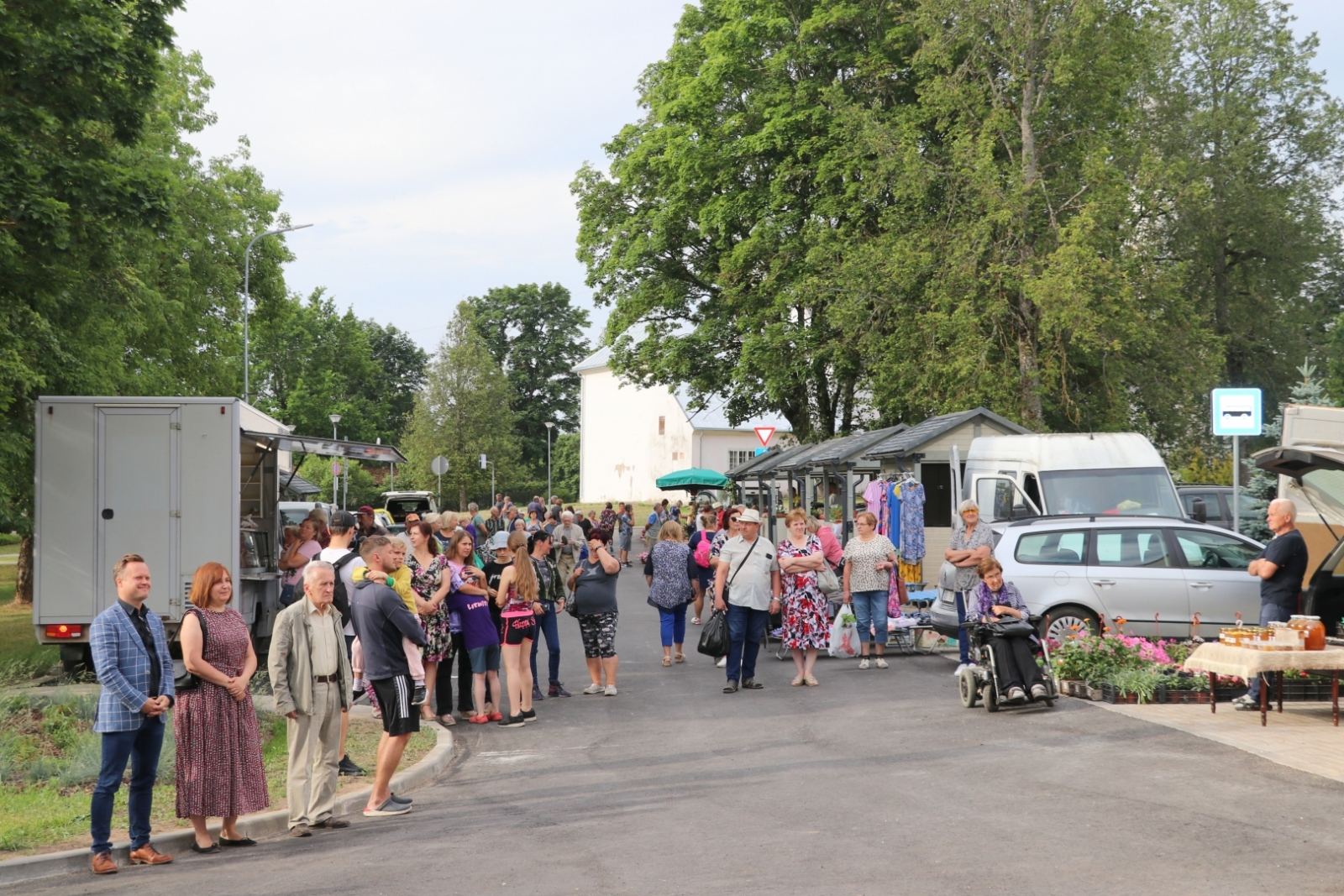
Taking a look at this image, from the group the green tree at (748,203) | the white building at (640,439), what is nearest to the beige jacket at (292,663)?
the green tree at (748,203)

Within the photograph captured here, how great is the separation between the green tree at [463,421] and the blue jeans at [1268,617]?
6688 centimetres

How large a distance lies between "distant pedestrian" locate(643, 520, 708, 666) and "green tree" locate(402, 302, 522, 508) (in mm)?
60981

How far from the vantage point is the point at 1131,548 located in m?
14.8

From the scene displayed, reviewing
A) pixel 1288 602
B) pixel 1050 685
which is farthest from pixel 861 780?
pixel 1288 602

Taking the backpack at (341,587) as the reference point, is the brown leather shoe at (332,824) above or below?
below

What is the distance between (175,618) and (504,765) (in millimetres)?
5990

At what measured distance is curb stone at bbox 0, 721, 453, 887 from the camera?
7262 millimetres

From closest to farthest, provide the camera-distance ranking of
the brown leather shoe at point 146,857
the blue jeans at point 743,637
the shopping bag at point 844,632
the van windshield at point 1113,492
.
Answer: the brown leather shoe at point 146,857 < the blue jeans at point 743,637 < the shopping bag at point 844,632 < the van windshield at point 1113,492

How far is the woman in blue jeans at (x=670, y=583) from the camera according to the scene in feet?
52.2

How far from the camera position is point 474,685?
13.0 m

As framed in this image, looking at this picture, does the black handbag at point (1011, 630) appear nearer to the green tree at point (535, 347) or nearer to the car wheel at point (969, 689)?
the car wheel at point (969, 689)

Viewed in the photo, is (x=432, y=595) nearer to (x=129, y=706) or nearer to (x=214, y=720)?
(x=214, y=720)

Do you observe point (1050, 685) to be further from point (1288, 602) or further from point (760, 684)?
point (760, 684)

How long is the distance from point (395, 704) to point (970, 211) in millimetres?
22884
